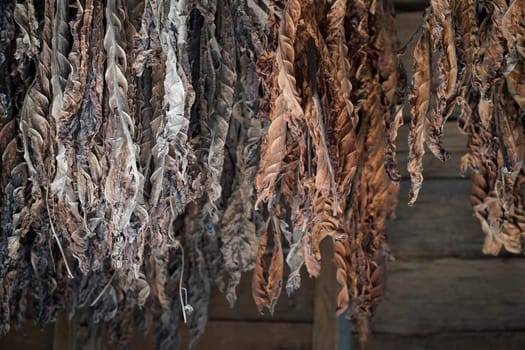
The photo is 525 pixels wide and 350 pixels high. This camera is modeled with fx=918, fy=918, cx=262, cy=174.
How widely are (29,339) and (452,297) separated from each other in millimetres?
1173

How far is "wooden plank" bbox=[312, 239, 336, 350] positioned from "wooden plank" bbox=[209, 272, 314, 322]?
60mm

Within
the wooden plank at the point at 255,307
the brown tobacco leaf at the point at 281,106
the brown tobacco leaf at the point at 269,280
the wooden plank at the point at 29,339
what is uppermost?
the brown tobacco leaf at the point at 281,106

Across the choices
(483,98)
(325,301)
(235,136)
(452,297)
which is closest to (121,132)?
(235,136)

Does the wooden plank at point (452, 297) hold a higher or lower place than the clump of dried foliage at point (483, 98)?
lower

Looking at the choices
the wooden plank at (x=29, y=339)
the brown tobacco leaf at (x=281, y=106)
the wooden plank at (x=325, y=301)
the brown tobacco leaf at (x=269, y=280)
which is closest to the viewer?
the brown tobacco leaf at (x=281, y=106)

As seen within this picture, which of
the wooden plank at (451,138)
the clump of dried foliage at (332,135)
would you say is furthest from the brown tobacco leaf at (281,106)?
the wooden plank at (451,138)

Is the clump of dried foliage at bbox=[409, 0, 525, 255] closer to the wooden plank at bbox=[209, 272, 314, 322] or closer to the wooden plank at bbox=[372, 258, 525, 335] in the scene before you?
→ the wooden plank at bbox=[372, 258, 525, 335]

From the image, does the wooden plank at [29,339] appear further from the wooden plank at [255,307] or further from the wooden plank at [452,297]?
the wooden plank at [452,297]

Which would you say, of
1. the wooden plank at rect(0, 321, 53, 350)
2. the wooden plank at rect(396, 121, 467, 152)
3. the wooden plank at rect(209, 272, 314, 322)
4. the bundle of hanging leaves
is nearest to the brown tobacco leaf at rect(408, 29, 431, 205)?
the bundle of hanging leaves

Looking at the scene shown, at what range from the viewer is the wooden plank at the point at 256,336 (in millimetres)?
2379

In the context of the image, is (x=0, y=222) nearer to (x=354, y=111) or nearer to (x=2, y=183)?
(x=2, y=183)

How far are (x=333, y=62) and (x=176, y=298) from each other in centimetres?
87

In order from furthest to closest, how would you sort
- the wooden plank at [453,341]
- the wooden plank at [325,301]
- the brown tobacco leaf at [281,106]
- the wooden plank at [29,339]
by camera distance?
the wooden plank at [29,339], the wooden plank at [325,301], the wooden plank at [453,341], the brown tobacco leaf at [281,106]

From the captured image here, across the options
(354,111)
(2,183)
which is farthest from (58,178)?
(354,111)
